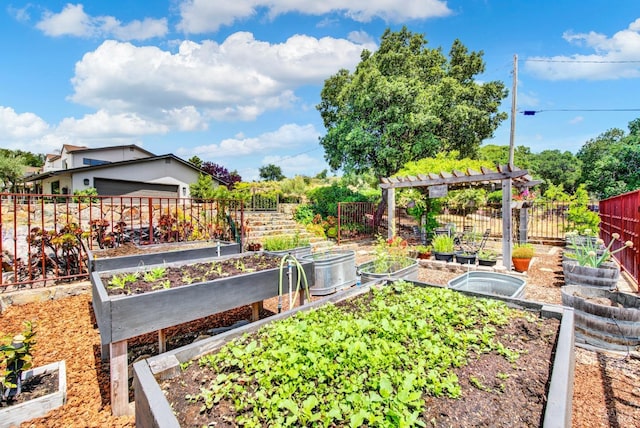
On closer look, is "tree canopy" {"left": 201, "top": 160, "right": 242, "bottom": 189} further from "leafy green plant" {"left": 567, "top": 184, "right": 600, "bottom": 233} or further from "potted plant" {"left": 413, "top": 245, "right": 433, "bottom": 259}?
"leafy green plant" {"left": 567, "top": 184, "right": 600, "bottom": 233}

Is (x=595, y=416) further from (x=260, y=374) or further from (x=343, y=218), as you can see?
(x=343, y=218)

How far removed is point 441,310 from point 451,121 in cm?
1140

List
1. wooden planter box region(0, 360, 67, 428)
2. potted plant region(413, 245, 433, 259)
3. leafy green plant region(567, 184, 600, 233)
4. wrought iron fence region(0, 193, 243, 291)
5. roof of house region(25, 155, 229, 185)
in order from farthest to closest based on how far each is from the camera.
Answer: roof of house region(25, 155, 229, 185) → leafy green plant region(567, 184, 600, 233) → potted plant region(413, 245, 433, 259) → wrought iron fence region(0, 193, 243, 291) → wooden planter box region(0, 360, 67, 428)

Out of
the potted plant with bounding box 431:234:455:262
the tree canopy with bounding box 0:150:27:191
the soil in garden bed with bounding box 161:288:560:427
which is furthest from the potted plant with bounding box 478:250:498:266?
the tree canopy with bounding box 0:150:27:191

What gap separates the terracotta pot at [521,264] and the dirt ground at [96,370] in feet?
12.1

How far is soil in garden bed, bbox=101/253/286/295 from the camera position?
2.35 meters

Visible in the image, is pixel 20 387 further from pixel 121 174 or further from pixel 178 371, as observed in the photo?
pixel 121 174

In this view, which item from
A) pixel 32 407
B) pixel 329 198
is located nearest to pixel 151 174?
pixel 329 198

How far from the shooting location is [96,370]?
2.45 m

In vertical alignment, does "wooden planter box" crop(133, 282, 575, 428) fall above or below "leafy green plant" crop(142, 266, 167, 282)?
below

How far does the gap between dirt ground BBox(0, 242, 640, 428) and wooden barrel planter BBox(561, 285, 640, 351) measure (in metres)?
0.13

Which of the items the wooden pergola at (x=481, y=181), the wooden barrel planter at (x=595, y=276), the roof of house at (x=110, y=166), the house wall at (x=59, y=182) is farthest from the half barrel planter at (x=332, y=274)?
the house wall at (x=59, y=182)

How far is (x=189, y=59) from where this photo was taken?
11789mm

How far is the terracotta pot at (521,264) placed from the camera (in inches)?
236
